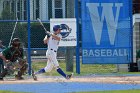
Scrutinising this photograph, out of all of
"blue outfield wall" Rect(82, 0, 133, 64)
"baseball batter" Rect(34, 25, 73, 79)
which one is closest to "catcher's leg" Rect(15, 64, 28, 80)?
"baseball batter" Rect(34, 25, 73, 79)

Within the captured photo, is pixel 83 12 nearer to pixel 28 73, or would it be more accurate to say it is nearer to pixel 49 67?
pixel 28 73

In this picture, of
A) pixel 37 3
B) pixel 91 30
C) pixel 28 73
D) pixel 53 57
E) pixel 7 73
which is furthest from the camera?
pixel 37 3

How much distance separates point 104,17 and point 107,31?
0.63 meters

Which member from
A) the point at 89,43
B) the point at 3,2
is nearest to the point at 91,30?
the point at 89,43

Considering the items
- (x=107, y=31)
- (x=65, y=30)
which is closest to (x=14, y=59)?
(x=65, y=30)

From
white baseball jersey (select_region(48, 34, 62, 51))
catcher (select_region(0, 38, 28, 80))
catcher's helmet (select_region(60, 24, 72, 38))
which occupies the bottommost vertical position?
catcher (select_region(0, 38, 28, 80))

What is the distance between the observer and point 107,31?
22062 mm

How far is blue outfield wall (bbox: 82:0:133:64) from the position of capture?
21922 millimetres

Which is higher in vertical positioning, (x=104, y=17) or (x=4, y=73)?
(x=104, y=17)

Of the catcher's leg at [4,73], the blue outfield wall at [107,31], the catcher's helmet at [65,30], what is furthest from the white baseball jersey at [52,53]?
the blue outfield wall at [107,31]

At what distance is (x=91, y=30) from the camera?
2192 cm

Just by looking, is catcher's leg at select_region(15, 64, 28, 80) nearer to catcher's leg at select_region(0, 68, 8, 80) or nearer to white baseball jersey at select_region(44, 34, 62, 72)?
catcher's leg at select_region(0, 68, 8, 80)

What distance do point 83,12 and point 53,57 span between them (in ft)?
17.9

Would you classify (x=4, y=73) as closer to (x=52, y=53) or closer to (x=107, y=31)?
(x=52, y=53)
